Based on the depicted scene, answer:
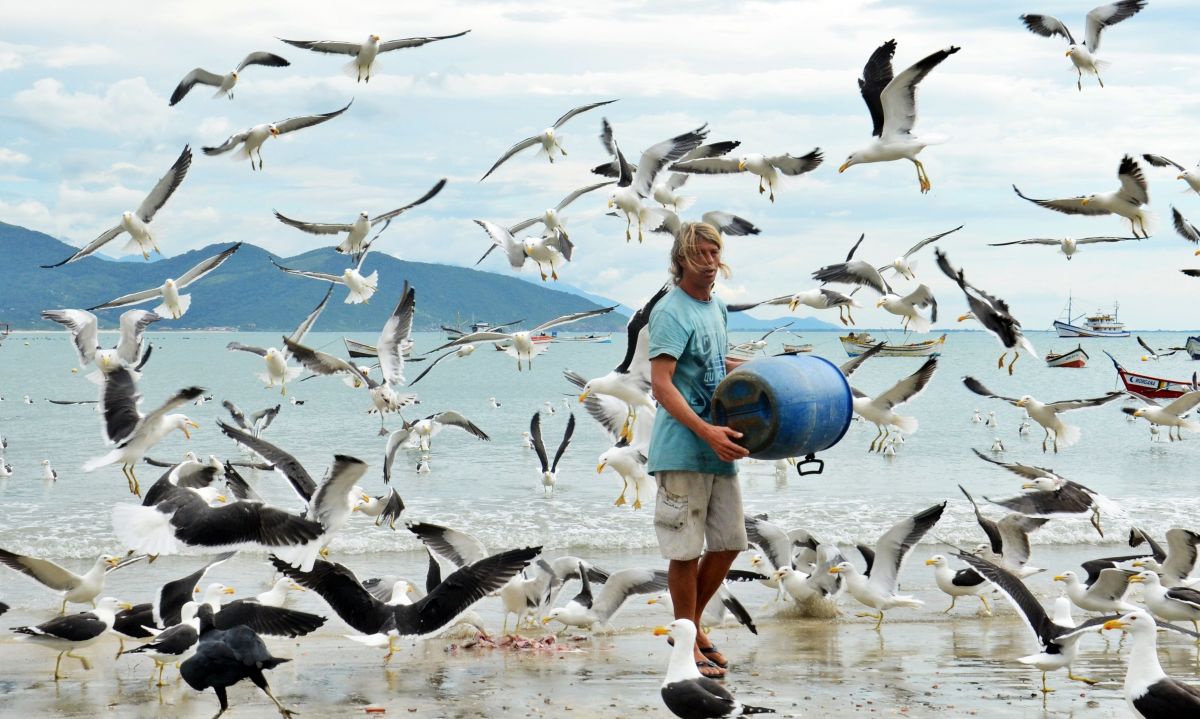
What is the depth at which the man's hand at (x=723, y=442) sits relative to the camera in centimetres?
536

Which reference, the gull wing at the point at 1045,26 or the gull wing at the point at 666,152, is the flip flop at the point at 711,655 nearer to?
the gull wing at the point at 666,152

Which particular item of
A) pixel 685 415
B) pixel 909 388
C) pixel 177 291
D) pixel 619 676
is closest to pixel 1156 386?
pixel 909 388

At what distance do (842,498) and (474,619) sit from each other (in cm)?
1054

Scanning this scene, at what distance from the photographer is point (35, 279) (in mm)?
150000

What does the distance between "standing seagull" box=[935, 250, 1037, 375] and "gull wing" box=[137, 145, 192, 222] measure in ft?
26.7

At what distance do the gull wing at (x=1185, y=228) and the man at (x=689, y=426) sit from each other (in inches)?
340

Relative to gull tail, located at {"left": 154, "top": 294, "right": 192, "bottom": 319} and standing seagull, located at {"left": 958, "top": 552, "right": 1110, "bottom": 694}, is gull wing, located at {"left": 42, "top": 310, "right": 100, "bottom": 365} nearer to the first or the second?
Answer: gull tail, located at {"left": 154, "top": 294, "right": 192, "bottom": 319}

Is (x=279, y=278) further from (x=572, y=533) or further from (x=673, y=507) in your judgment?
(x=673, y=507)

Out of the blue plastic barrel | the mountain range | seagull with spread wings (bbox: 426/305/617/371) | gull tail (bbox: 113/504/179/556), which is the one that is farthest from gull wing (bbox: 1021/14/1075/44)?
the mountain range

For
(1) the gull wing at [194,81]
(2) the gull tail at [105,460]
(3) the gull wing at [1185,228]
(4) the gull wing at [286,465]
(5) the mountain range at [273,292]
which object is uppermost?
(1) the gull wing at [194,81]

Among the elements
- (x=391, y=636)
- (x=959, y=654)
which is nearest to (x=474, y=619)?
(x=391, y=636)

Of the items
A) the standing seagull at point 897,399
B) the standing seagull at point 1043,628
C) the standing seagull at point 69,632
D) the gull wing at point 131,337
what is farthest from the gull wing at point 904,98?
the standing seagull at point 69,632

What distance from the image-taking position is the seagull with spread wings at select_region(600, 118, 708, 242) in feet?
41.3

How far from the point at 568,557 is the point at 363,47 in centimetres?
666
